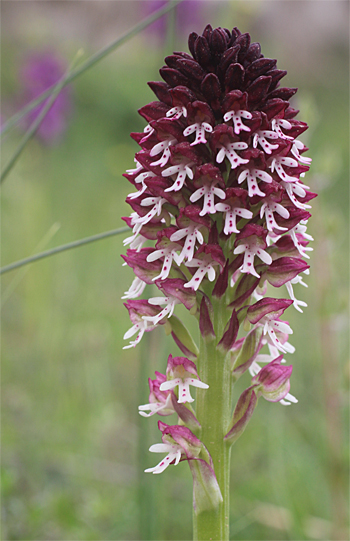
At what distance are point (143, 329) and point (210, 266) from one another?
0.21 m

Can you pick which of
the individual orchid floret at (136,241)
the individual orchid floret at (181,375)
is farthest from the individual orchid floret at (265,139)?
the individual orchid floret at (181,375)

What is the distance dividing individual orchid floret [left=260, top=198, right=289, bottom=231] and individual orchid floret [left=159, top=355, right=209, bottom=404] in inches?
12.3

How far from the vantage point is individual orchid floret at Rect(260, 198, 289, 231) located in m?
1.00

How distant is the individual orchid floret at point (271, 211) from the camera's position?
3.28ft

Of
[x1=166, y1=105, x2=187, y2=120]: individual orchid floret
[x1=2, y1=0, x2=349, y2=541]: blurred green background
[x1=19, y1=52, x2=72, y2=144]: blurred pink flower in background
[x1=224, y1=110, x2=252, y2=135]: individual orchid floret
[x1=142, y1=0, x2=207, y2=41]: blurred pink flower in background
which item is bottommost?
[x1=2, y1=0, x2=349, y2=541]: blurred green background

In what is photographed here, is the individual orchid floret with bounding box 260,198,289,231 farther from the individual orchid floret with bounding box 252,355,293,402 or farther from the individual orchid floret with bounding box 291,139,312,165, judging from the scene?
the individual orchid floret with bounding box 252,355,293,402

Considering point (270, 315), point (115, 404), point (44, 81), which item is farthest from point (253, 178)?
point (44, 81)

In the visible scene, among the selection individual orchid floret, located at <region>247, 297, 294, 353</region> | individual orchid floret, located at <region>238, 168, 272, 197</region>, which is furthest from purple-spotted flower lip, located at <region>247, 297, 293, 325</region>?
individual orchid floret, located at <region>238, 168, 272, 197</region>

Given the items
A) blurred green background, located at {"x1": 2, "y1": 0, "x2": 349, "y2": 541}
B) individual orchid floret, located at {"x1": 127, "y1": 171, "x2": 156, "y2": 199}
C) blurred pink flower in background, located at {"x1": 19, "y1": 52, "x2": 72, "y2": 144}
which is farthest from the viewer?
blurred pink flower in background, located at {"x1": 19, "y1": 52, "x2": 72, "y2": 144}

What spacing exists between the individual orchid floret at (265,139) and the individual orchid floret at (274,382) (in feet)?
1.44

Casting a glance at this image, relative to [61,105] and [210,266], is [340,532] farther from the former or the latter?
[61,105]

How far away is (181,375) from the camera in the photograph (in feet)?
3.37

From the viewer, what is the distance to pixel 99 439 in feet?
8.23

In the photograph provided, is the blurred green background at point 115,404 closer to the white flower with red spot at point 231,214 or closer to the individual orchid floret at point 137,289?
the individual orchid floret at point 137,289
